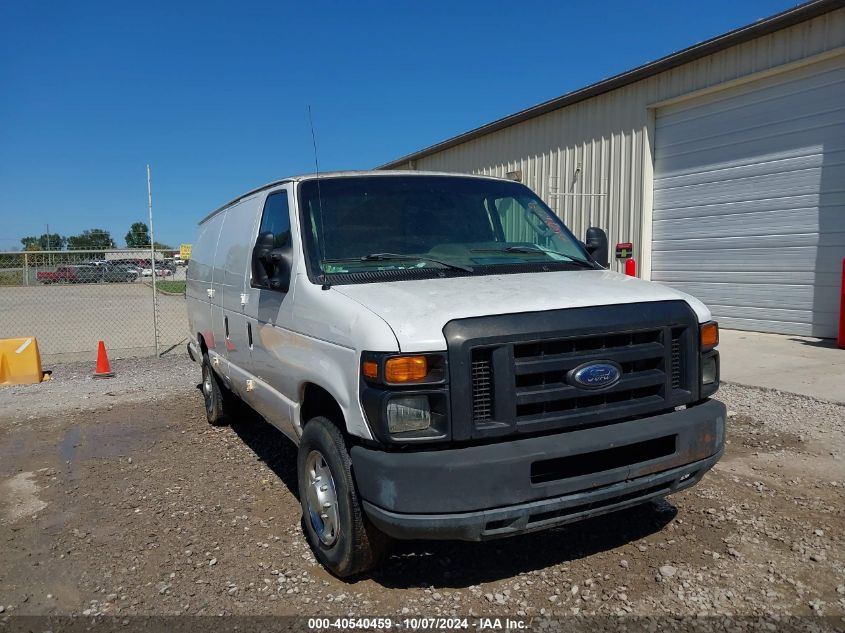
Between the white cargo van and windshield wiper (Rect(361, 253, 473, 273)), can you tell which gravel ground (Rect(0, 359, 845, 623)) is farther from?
windshield wiper (Rect(361, 253, 473, 273))

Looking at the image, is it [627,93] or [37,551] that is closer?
[37,551]

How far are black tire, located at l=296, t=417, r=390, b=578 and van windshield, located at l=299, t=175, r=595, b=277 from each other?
35.8 inches

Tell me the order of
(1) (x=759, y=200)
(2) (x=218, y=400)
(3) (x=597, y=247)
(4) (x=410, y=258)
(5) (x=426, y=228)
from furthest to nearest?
(1) (x=759, y=200) < (2) (x=218, y=400) < (3) (x=597, y=247) < (5) (x=426, y=228) < (4) (x=410, y=258)

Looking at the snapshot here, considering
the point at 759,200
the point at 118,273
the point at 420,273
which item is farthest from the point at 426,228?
the point at 118,273

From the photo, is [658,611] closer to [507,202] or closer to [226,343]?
[507,202]

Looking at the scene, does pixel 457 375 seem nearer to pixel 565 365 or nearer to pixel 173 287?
pixel 565 365

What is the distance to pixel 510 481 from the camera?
284 cm

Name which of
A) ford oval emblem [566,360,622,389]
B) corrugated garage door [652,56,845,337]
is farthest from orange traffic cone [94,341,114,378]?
corrugated garage door [652,56,845,337]

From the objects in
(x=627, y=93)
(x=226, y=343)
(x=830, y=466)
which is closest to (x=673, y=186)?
(x=627, y=93)

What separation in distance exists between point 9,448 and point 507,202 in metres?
5.11

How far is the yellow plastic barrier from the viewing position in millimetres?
9195

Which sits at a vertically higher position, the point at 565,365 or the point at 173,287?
the point at 565,365

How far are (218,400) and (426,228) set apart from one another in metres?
3.32

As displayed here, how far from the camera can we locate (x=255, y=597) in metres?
3.30
